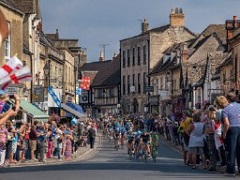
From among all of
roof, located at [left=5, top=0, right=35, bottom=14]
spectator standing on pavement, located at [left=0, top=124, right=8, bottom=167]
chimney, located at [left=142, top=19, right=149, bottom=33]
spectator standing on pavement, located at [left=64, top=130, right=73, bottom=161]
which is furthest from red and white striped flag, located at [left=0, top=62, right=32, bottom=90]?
chimney, located at [left=142, top=19, right=149, bottom=33]

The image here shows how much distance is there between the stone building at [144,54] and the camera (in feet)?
308

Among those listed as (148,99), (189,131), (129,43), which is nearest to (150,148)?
(189,131)

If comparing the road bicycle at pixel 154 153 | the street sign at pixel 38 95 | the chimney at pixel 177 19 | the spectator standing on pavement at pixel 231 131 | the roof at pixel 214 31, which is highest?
the chimney at pixel 177 19

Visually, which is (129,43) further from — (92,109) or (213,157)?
(213,157)

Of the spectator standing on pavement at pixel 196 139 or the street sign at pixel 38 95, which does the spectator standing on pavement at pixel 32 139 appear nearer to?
the spectator standing on pavement at pixel 196 139

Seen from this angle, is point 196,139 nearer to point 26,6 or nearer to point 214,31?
point 26,6

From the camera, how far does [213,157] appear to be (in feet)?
68.4

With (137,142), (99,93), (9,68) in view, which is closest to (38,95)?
(137,142)

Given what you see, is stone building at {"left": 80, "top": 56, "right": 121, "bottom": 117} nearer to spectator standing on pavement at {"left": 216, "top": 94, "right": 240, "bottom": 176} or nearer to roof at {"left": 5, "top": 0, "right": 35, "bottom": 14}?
roof at {"left": 5, "top": 0, "right": 35, "bottom": 14}

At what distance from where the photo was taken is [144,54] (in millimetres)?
95812

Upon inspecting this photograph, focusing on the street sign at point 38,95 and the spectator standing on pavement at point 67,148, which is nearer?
the spectator standing on pavement at point 67,148

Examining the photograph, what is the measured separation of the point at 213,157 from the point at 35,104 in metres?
24.1

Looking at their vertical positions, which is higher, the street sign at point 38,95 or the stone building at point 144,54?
the stone building at point 144,54

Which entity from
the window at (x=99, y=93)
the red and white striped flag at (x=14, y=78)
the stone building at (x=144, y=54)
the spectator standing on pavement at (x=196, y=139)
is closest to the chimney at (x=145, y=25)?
the stone building at (x=144, y=54)
